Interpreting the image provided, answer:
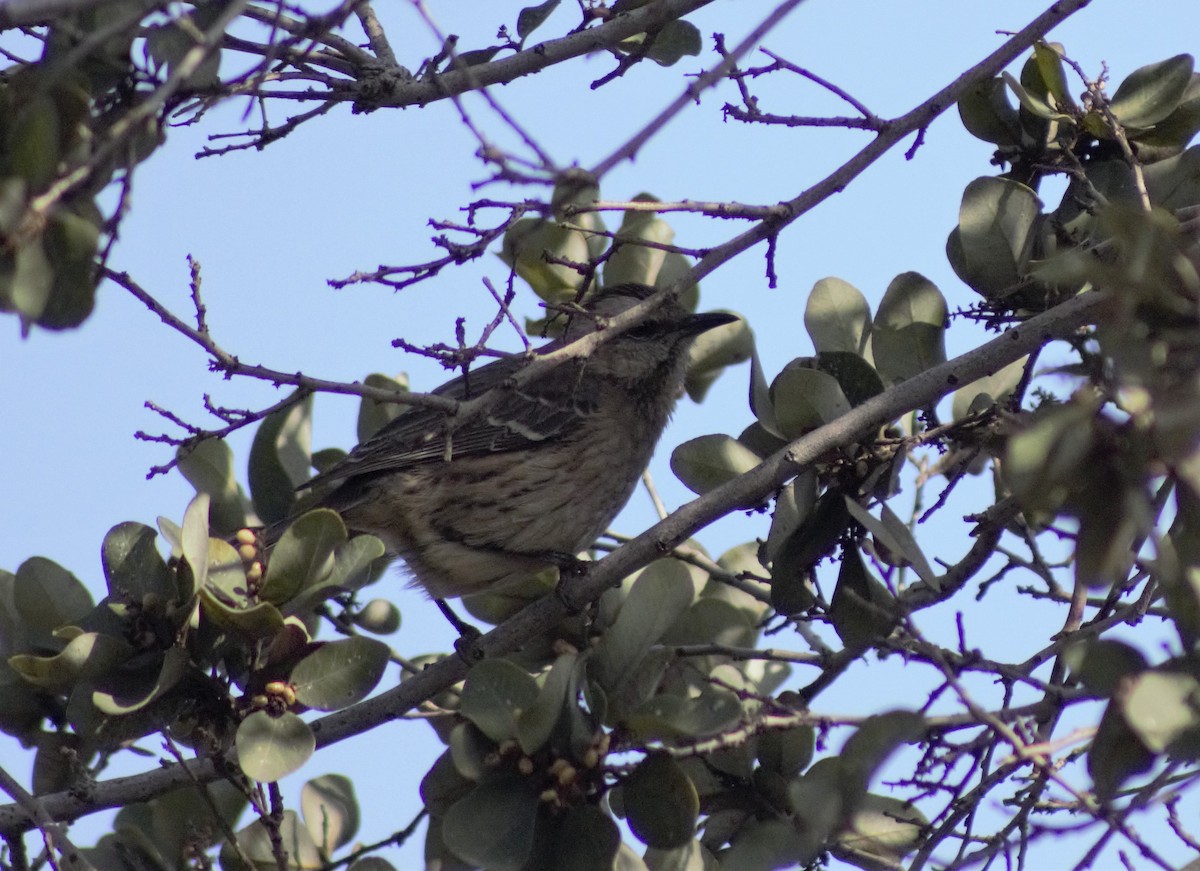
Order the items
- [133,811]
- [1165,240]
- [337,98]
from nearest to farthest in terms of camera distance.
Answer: [1165,240] → [337,98] → [133,811]

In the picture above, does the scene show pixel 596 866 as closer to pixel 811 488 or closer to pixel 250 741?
pixel 250 741

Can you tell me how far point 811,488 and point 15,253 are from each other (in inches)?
83.3

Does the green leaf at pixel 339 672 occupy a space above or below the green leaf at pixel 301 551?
below

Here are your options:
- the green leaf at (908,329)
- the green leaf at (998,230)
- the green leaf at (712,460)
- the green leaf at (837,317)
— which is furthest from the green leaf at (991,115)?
the green leaf at (712,460)

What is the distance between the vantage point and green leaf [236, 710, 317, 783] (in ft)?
11.0

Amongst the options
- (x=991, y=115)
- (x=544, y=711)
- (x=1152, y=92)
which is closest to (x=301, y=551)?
(x=544, y=711)

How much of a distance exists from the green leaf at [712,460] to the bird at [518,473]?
36.4 inches

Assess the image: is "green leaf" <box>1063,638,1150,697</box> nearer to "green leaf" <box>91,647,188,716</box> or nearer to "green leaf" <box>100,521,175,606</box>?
"green leaf" <box>91,647,188,716</box>

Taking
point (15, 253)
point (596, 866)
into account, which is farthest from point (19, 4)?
point (596, 866)

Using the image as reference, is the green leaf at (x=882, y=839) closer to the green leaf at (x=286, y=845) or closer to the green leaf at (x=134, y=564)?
the green leaf at (x=286, y=845)

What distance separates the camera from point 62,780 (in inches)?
146

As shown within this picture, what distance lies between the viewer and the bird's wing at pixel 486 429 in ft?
16.9

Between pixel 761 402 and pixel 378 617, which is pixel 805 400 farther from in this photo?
pixel 378 617

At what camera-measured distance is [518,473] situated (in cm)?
529
